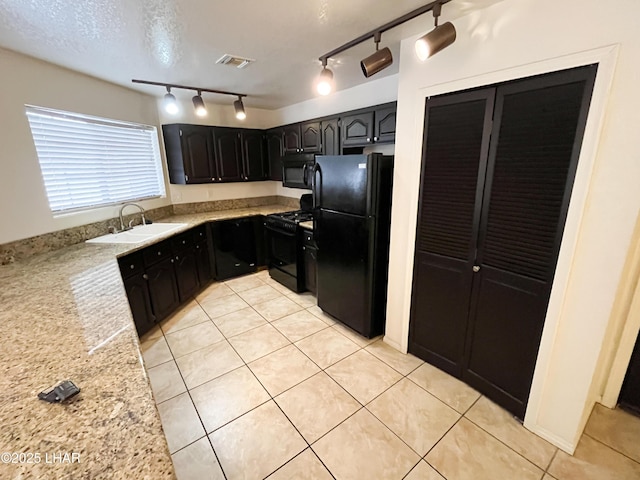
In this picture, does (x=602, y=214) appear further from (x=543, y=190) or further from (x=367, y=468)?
(x=367, y=468)

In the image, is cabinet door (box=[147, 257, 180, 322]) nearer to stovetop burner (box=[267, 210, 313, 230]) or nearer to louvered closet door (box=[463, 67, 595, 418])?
stovetop burner (box=[267, 210, 313, 230])

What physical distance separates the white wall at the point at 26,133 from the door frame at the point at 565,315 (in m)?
2.99

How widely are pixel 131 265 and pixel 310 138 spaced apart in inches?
91.5

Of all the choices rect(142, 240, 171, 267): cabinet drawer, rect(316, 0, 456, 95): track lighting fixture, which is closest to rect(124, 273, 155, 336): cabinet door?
rect(142, 240, 171, 267): cabinet drawer

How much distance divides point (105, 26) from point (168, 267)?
1972 millimetres

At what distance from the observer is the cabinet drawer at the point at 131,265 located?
2215 millimetres

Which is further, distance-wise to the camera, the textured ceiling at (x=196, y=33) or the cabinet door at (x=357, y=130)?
the cabinet door at (x=357, y=130)

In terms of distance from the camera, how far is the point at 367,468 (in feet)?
4.77

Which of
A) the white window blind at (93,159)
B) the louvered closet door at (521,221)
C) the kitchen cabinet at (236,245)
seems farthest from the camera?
the kitchen cabinet at (236,245)

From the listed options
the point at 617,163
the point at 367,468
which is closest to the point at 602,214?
the point at 617,163

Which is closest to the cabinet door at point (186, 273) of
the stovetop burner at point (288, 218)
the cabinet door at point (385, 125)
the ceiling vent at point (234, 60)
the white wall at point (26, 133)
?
the white wall at point (26, 133)

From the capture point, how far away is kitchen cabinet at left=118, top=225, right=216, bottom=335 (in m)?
2.38

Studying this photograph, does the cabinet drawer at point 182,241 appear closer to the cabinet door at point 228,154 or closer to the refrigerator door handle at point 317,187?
the cabinet door at point 228,154

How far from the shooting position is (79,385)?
2.76 feet
